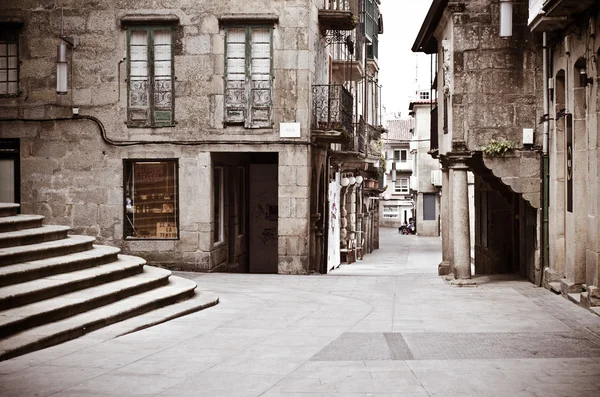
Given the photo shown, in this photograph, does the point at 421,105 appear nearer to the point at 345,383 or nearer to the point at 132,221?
the point at 132,221

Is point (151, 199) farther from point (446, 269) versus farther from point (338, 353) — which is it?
point (338, 353)

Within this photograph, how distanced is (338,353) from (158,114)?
36.9ft

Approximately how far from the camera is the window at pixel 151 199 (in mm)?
20766

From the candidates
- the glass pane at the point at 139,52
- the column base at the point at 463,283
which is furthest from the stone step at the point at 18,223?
the column base at the point at 463,283

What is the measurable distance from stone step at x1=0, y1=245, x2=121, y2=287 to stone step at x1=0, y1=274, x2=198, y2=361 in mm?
927

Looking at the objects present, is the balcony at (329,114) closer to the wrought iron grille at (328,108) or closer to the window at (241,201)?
the wrought iron grille at (328,108)

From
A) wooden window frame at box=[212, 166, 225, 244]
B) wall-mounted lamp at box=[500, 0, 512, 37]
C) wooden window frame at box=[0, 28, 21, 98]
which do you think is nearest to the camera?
wall-mounted lamp at box=[500, 0, 512, 37]

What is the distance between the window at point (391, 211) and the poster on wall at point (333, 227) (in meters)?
57.3

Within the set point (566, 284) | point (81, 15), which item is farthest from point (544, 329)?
point (81, 15)

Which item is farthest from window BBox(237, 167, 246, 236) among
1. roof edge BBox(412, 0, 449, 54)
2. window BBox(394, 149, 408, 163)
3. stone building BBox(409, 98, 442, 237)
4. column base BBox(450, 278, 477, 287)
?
window BBox(394, 149, 408, 163)

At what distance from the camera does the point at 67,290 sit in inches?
485

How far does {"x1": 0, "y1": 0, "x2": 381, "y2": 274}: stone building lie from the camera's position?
20375 mm

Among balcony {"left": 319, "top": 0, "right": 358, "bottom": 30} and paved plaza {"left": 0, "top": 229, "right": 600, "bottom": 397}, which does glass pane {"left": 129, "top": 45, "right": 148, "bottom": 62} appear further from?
paved plaza {"left": 0, "top": 229, "right": 600, "bottom": 397}

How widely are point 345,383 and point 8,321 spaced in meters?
3.94
